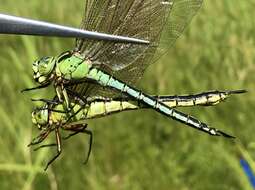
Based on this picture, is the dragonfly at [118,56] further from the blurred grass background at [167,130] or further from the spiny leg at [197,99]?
the blurred grass background at [167,130]


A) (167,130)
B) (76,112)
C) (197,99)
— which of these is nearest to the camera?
(76,112)

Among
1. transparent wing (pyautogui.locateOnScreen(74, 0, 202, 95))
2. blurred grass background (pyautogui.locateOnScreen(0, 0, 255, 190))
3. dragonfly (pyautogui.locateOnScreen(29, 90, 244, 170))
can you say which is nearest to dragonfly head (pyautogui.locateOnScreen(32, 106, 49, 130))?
dragonfly (pyautogui.locateOnScreen(29, 90, 244, 170))

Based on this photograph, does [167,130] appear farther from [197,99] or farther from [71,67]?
[71,67]

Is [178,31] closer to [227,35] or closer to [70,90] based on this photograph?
[70,90]

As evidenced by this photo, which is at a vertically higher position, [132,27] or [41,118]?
[132,27]

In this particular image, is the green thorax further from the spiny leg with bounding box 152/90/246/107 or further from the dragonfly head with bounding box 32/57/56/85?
the spiny leg with bounding box 152/90/246/107

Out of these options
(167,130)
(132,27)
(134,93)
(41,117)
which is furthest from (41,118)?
(167,130)

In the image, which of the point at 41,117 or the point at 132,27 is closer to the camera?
the point at 41,117
